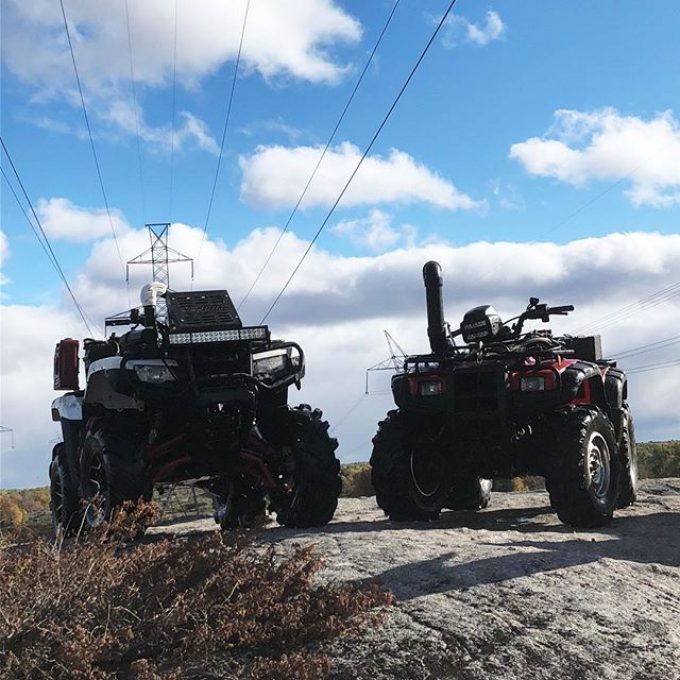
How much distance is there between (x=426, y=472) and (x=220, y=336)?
2794mm

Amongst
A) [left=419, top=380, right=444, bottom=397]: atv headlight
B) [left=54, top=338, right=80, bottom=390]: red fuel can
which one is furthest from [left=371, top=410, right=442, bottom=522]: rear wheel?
[left=54, top=338, right=80, bottom=390]: red fuel can

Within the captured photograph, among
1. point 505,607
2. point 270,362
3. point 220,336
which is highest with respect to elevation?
point 220,336

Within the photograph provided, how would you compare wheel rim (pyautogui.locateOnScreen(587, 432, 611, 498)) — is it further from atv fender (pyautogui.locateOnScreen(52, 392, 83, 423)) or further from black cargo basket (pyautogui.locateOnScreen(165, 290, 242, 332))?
atv fender (pyautogui.locateOnScreen(52, 392, 83, 423))

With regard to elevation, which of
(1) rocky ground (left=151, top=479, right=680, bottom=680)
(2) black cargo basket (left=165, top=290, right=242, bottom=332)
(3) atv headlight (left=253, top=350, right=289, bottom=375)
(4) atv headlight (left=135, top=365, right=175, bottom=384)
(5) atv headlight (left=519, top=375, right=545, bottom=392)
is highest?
(2) black cargo basket (left=165, top=290, right=242, bottom=332)

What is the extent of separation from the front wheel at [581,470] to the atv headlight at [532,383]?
1.14 feet

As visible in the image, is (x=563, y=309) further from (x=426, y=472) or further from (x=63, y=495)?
(x=63, y=495)

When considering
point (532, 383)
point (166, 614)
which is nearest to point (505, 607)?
point (166, 614)

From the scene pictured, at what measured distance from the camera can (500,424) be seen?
787 cm

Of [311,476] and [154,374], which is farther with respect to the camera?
[311,476]

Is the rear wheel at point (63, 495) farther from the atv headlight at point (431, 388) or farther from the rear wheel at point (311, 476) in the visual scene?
the atv headlight at point (431, 388)

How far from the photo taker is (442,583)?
4.52 m

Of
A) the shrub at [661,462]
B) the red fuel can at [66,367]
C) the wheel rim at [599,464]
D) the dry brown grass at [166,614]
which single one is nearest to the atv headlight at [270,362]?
the red fuel can at [66,367]

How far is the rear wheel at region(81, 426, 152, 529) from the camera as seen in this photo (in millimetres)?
6426

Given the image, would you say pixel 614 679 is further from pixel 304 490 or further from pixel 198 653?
pixel 304 490
